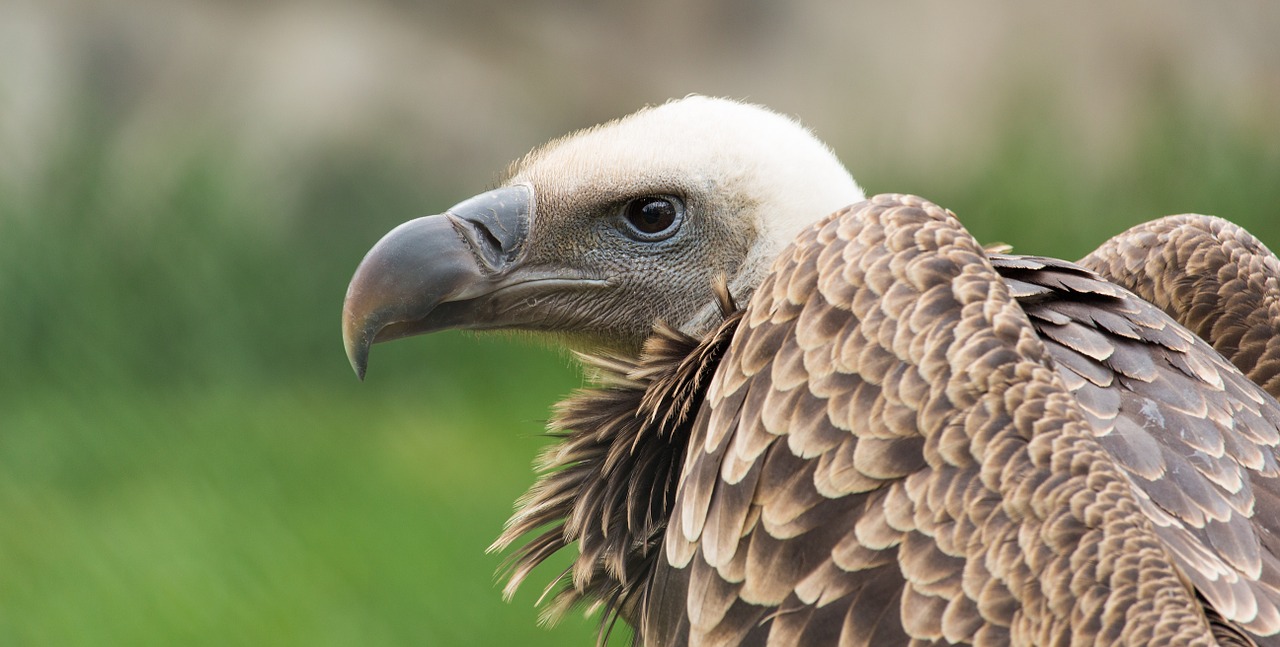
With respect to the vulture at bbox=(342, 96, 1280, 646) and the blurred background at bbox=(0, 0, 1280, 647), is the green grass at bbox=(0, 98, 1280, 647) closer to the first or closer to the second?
the blurred background at bbox=(0, 0, 1280, 647)

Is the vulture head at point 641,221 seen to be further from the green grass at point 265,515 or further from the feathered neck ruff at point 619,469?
the green grass at point 265,515

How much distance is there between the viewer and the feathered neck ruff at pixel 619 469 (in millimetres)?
2002

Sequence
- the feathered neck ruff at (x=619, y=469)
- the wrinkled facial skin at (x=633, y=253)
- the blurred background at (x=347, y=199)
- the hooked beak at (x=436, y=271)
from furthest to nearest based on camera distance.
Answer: the blurred background at (x=347, y=199), the wrinkled facial skin at (x=633, y=253), the hooked beak at (x=436, y=271), the feathered neck ruff at (x=619, y=469)

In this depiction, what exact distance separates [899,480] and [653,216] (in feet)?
3.09

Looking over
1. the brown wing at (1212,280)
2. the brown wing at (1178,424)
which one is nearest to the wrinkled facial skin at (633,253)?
the brown wing at (1178,424)

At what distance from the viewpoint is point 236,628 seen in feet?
15.7

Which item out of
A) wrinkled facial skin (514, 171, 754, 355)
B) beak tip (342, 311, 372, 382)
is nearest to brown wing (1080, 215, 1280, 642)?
wrinkled facial skin (514, 171, 754, 355)

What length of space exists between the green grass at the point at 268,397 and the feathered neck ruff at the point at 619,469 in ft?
8.53

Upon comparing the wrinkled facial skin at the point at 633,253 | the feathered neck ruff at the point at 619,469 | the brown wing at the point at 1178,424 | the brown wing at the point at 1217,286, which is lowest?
the brown wing at the point at 1217,286

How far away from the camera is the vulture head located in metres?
2.45

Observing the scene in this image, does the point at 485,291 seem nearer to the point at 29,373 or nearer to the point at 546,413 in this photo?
the point at 546,413

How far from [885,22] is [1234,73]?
1720 mm

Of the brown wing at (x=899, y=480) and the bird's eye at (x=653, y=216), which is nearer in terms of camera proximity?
the brown wing at (x=899, y=480)

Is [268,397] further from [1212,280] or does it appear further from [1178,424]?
[1178,424]
